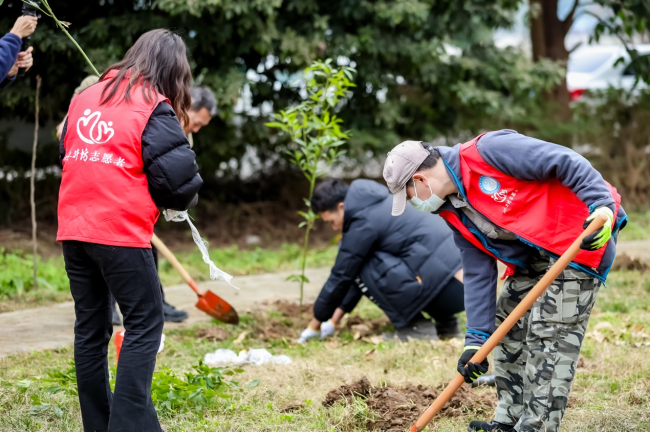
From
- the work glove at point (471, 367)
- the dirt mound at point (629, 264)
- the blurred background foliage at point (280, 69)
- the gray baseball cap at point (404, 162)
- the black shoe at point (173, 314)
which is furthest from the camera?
the blurred background foliage at point (280, 69)

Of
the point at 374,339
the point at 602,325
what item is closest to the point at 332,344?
the point at 374,339

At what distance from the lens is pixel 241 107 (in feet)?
29.9

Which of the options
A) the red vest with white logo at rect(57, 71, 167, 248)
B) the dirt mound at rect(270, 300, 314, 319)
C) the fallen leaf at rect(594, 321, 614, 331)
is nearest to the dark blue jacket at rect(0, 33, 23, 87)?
the red vest with white logo at rect(57, 71, 167, 248)

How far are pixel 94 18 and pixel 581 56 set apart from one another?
16.2 m

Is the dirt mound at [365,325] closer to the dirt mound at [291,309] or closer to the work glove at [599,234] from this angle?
the dirt mound at [291,309]

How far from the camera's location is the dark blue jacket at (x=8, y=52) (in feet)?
11.3

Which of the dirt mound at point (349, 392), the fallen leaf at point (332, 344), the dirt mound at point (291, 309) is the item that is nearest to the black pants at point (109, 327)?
the dirt mound at point (349, 392)

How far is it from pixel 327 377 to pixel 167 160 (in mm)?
1964

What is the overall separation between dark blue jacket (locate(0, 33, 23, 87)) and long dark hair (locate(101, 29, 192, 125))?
836mm

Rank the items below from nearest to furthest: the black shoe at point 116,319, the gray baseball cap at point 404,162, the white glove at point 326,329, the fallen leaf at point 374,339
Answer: the gray baseball cap at point 404,162 < the fallen leaf at point 374,339 < the white glove at point 326,329 < the black shoe at point 116,319

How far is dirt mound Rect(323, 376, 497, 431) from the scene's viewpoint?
346cm

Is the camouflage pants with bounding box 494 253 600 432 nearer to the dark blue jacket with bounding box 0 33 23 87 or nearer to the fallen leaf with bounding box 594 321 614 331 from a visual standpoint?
the fallen leaf with bounding box 594 321 614 331

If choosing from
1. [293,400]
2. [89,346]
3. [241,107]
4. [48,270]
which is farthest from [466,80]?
[89,346]

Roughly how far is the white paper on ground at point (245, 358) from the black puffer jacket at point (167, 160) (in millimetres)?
1988
